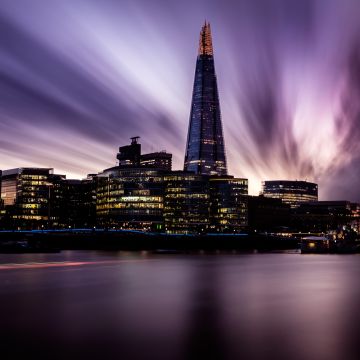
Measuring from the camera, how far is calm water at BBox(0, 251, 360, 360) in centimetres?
2434

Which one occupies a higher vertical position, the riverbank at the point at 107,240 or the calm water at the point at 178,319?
the riverbank at the point at 107,240

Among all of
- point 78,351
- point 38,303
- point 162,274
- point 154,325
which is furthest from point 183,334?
point 162,274

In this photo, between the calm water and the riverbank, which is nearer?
the calm water

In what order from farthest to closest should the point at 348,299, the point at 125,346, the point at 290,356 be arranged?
1. the point at 348,299
2. the point at 125,346
3. the point at 290,356

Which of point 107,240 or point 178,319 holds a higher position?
point 107,240

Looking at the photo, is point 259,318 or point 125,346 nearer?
point 125,346

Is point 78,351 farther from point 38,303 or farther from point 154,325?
point 38,303

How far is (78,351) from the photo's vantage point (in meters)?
23.9

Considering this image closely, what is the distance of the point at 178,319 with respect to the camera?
32.8 m

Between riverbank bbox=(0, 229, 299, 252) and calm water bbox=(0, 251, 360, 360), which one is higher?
riverbank bbox=(0, 229, 299, 252)

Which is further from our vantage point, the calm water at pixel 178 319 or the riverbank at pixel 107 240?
the riverbank at pixel 107 240

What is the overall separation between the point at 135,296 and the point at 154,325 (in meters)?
13.8

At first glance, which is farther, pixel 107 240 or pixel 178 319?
pixel 107 240

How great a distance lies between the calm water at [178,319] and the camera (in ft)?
79.9
